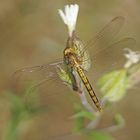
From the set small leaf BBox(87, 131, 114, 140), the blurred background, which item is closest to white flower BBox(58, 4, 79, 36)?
small leaf BBox(87, 131, 114, 140)

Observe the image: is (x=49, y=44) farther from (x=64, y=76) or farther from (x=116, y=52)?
(x=64, y=76)

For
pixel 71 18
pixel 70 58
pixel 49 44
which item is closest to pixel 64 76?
pixel 70 58

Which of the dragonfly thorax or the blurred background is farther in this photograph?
the blurred background

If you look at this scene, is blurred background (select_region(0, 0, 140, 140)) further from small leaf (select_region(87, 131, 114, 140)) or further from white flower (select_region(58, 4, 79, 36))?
white flower (select_region(58, 4, 79, 36))

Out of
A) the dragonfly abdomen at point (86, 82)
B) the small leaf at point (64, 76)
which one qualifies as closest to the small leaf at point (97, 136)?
the dragonfly abdomen at point (86, 82)

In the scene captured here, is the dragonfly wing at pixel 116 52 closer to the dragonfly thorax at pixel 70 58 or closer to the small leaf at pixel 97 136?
the dragonfly thorax at pixel 70 58

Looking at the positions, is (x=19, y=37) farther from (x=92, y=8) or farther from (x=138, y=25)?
(x=138, y=25)

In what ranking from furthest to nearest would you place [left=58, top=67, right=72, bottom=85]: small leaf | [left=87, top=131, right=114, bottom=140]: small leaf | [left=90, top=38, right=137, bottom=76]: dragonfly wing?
1. [left=87, top=131, right=114, bottom=140]: small leaf
2. [left=90, top=38, right=137, bottom=76]: dragonfly wing
3. [left=58, top=67, right=72, bottom=85]: small leaf

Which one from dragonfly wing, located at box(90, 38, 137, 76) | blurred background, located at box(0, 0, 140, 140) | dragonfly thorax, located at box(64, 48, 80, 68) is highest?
blurred background, located at box(0, 0, 140, 140)
